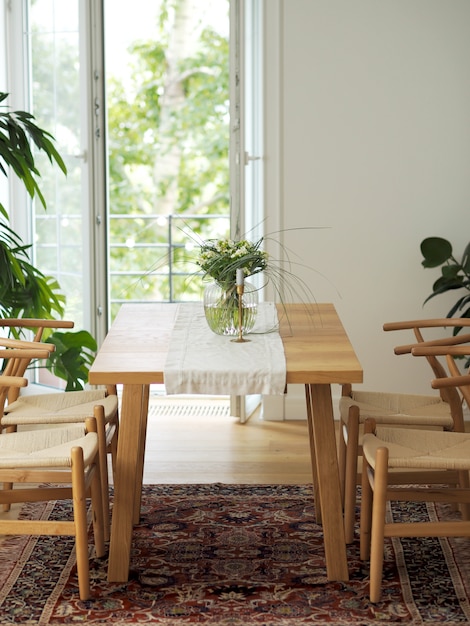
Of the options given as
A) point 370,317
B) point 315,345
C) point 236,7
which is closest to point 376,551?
point 315,345

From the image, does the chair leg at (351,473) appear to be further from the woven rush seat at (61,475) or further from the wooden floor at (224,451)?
the woven rush seat at (61,475)

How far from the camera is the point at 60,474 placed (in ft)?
9.49

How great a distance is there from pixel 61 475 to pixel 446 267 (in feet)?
7.65

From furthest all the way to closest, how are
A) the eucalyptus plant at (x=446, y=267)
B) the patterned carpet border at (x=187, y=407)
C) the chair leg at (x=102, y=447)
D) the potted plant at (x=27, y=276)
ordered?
the patterned carpet border at (x=187, y=407) → the eucalyptus plant at (x=446, y=267) → the potted plant at (x=27, y=276) → the chair leg at (x=102, y=447)

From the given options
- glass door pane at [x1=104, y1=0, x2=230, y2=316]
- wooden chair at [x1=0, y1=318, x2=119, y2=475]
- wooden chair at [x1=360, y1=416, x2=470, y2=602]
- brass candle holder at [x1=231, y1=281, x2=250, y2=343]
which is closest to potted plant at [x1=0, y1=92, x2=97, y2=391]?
wooden chair at [x1=0, y1=318, x2=119, y2=475]

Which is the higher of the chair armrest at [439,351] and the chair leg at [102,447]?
the chair armrest at [439,351]

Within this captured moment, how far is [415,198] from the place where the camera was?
4727 mm

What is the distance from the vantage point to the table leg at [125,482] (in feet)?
9.34

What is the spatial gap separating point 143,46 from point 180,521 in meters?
5.47

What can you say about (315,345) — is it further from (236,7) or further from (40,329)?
(236,7)

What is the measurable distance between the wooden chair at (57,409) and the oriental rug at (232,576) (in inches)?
11.1

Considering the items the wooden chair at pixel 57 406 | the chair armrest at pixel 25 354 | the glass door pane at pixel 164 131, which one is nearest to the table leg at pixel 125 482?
the wooden chair at pixel 57 406

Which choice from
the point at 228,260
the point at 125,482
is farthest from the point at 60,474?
the point at 228,260

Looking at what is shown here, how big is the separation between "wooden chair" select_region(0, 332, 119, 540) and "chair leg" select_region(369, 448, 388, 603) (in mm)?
911
